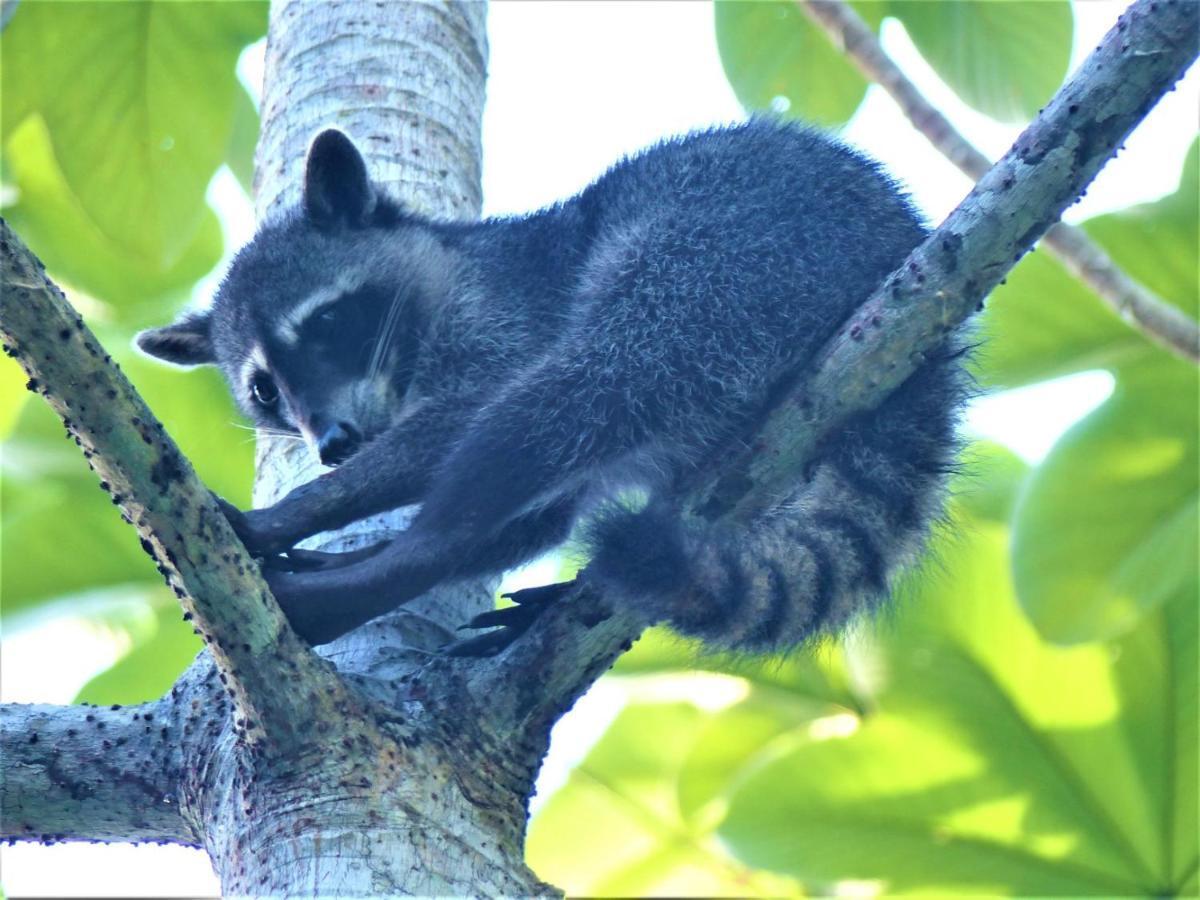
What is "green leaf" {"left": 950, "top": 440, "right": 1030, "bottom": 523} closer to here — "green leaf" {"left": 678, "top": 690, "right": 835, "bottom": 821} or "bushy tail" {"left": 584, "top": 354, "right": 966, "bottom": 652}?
"green leaf" {"left": 678, "top": 690, "right": 835, "bottom": 821}

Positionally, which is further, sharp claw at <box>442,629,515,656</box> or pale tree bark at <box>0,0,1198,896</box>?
sharp claw at <box>442,629,515,656</box>

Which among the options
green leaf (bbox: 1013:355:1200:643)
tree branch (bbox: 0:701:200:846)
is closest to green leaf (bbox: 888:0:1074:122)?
green leaf (bbox: 1013:355:1200:643)

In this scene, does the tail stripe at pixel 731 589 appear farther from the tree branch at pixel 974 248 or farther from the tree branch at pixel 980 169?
the tree branch at pixel 980 169

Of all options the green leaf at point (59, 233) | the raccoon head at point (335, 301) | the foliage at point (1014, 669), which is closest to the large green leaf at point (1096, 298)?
the foliage at point (1014, 669)

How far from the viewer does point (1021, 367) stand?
18.8 ft

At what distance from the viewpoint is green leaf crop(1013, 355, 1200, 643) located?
5414 mm

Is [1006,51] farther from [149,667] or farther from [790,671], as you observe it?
[149,667]

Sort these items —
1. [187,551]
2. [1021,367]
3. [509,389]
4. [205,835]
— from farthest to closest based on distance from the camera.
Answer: [1021,367], [509,389], [205,835], [187,551]

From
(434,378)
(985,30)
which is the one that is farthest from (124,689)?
(985,30)

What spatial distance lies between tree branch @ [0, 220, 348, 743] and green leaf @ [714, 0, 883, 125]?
332 centimetres

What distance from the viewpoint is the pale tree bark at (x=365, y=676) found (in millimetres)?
2688

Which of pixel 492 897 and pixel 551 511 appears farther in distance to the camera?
pixel 551 511

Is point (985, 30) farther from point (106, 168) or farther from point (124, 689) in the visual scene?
point (124, 689)

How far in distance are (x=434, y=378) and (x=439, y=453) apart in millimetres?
654
